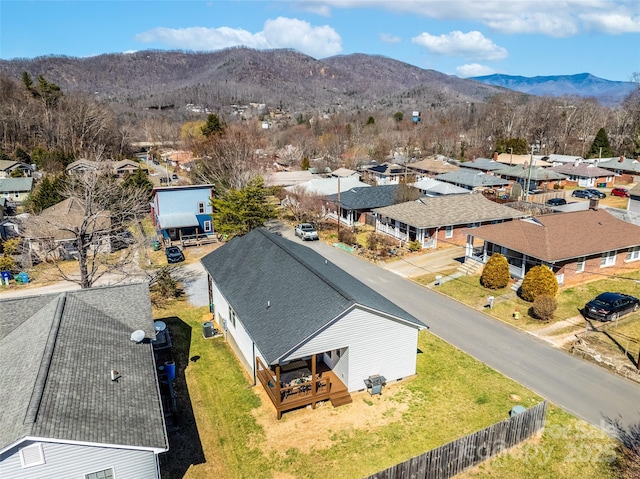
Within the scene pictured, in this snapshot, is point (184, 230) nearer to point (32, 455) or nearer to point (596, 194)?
point (32, 455)

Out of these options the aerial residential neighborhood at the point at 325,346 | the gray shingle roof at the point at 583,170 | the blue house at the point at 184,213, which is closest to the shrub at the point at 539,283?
the aerial residential neighborhood at the point at 325,346

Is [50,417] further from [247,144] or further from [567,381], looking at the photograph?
[247,144]

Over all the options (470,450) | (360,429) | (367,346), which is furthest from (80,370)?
(470,450)

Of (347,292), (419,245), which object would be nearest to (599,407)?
(347,292)

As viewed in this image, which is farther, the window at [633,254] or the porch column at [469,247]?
the porch column at [469,247]

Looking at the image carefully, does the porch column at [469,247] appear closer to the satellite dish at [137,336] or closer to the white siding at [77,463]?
the satellite dish at [137,336]

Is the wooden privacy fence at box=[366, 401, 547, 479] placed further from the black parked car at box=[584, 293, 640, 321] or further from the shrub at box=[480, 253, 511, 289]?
the shrub at box=[480, 253, 511, 289]
